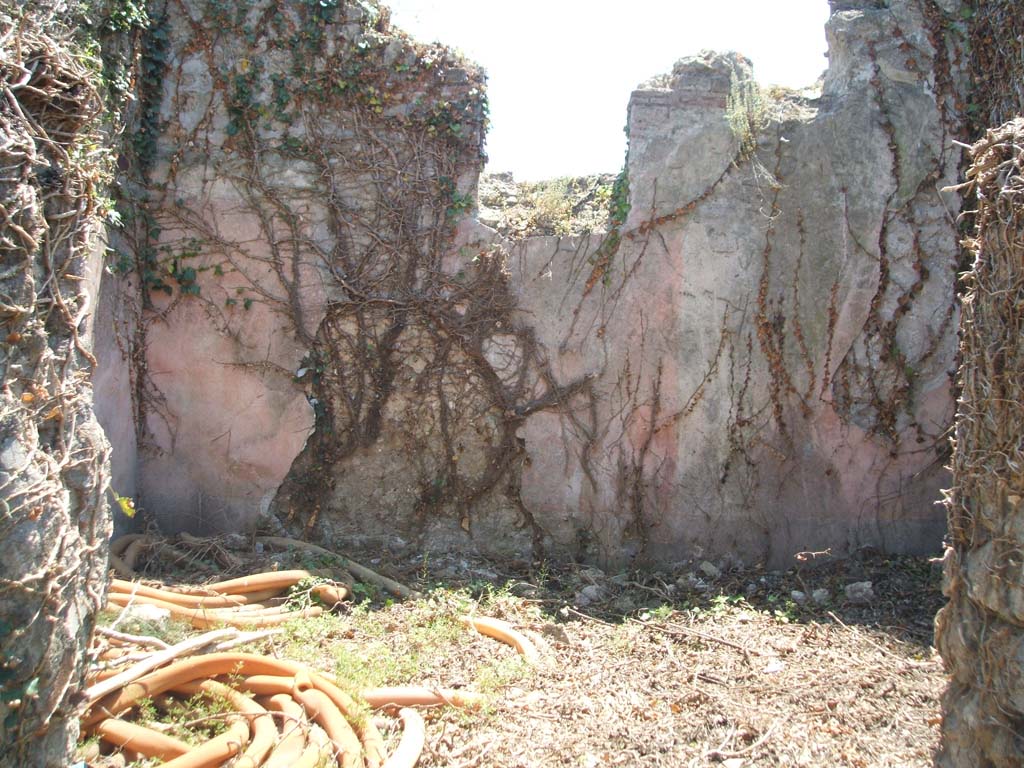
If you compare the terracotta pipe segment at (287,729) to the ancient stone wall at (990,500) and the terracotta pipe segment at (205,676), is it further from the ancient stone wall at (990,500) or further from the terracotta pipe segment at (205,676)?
the ancient stone wall at (990,500)

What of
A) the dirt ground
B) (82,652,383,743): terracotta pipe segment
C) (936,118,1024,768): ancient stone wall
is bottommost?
the dirt ground

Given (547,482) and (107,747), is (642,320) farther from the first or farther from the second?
(107,747)

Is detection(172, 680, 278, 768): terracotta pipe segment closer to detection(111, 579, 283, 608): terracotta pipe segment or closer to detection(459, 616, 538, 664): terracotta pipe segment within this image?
detection(111, 579, 283, 608): terracotta pipe segment

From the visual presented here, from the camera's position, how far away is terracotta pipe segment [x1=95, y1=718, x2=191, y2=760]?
2891mm

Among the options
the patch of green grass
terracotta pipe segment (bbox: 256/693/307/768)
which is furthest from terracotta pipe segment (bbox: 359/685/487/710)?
the patch of green grass

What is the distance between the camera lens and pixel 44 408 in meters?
2.66

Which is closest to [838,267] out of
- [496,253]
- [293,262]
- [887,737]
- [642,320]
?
[642,320]

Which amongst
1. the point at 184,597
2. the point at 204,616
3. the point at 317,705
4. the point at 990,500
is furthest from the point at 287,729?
the point at 990,500

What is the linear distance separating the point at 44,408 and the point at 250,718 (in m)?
1.37

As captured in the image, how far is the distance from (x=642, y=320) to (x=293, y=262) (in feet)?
7.72

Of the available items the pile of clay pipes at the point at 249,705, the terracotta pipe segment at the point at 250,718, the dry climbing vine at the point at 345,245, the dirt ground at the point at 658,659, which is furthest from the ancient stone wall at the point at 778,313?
the terracotta pipe segment at the point at 250,718

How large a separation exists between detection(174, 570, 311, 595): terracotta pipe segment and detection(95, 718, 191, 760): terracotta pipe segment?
1.42m

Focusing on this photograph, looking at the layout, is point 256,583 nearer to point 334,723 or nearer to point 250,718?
point 250,718

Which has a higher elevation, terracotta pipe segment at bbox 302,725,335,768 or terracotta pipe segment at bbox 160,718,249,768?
terracotta pipe segment at bbox 160,718,249,768
